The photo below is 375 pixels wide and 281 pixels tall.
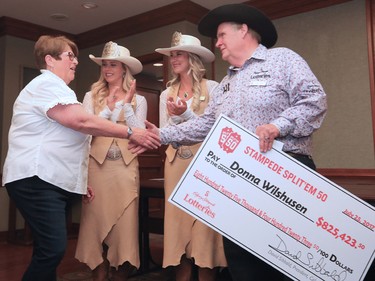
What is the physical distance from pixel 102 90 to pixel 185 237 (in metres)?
1.06

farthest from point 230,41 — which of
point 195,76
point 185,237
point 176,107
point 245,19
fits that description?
point 185,237

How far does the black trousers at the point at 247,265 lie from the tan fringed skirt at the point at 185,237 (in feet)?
2.19

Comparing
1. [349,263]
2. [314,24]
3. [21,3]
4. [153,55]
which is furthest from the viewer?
[153,55]

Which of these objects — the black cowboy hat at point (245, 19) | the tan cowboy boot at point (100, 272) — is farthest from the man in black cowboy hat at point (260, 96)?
the tan cowboy boot at point (100, 272)

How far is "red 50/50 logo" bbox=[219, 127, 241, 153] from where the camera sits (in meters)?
1.35

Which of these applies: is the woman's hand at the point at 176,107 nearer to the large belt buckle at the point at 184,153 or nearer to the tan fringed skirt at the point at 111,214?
the large belt buckle at the point at 184,153

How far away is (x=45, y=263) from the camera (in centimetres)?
162

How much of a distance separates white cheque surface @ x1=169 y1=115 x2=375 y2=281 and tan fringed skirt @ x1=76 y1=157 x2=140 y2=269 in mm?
1054

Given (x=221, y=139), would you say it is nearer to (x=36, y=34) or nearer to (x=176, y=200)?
(x=176, y=200)

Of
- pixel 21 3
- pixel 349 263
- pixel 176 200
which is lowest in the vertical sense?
pixel 349 263

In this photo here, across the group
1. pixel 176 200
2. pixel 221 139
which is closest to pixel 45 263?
pixel 176 200

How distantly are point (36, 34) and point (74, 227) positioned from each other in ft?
8.21

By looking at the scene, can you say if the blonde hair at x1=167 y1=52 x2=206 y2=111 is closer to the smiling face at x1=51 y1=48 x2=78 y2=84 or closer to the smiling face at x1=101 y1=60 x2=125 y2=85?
the smiling face at x1=101 y1=60 x2=125 y2=85

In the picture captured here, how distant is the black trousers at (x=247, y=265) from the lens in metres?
1.51
